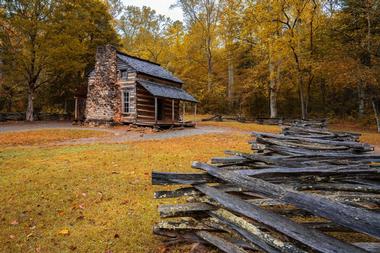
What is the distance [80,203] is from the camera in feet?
17.3

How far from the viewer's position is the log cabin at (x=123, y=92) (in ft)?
75.0

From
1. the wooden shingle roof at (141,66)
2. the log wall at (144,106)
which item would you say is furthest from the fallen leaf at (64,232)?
the wooden shingle roof at (141,66)

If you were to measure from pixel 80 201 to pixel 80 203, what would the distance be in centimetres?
10

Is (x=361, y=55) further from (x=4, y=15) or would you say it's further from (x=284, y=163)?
(x=4, y=15)

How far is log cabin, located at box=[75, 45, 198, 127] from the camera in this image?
2286 centimetres

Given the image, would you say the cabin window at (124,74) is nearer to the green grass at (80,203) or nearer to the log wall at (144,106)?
the log wall at (144,106)

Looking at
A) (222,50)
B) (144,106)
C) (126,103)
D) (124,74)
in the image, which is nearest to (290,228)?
(144,106)

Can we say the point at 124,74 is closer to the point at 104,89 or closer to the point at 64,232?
the point at 104,89

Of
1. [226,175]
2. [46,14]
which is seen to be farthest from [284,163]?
[46,14]

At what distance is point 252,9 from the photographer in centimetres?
2306

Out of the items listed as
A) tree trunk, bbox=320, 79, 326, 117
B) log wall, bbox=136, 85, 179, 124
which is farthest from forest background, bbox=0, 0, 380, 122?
log wall, bbox=136, 85, 179, 124

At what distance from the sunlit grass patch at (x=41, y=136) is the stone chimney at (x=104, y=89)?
17.8 feet

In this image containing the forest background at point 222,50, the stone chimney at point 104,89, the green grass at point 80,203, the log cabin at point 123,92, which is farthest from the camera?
the stone chimney at point 104,89

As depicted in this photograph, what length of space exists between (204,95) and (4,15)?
2395 cm
